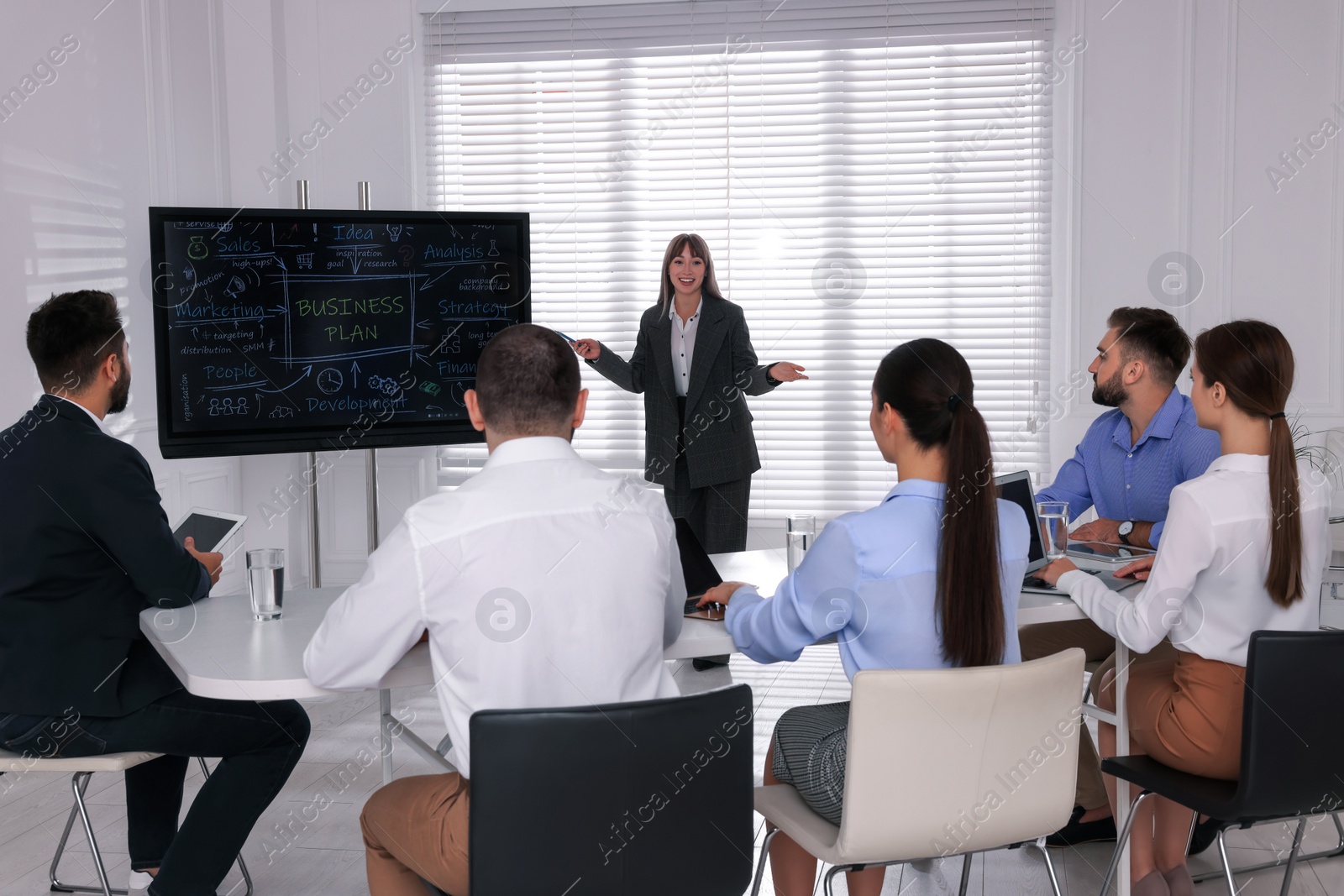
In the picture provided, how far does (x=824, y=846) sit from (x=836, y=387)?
352 cm

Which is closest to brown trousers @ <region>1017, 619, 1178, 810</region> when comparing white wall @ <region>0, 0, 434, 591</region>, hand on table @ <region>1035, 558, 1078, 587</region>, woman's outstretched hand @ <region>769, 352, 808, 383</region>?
hand on table @ <region>1035, 558, 1078, 587</region>

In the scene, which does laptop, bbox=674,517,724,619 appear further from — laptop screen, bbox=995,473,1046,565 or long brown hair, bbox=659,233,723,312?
long brown hair, bbox=659,233,723,312

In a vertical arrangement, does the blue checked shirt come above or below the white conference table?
above

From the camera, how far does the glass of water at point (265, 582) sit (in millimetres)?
2102

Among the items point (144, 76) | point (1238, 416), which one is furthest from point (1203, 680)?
point (144, 76)

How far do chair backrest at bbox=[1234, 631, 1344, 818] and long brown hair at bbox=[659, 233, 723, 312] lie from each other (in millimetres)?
2864

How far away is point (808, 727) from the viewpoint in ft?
6.58

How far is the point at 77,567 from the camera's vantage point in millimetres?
2133

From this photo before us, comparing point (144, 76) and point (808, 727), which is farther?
point (144, 76)

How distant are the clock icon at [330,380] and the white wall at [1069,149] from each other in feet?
2.66

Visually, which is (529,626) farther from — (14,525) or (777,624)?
(14,525)

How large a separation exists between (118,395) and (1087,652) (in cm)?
250

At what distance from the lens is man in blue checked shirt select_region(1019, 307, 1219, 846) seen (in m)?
2.80

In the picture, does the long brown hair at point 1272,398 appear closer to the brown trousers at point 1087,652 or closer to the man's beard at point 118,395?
the brown trousers at point 1087,652
